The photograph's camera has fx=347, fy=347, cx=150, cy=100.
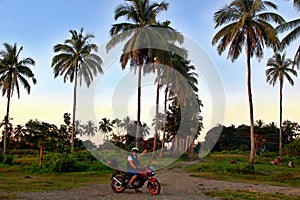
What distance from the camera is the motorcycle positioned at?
33.7 ft

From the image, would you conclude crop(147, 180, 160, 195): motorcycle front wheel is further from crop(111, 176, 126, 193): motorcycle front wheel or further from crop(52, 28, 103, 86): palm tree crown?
crop(52, 28, 103, 86): palm tree crown

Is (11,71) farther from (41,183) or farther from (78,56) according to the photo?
(41,183)

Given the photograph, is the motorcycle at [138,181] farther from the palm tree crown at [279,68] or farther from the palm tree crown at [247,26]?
the palm tree crown at [279,68]

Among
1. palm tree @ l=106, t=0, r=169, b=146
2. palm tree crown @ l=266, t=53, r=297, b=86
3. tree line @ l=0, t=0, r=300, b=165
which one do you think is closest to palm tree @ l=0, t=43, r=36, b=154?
tree line @ l=0, t=0, r=300, b=165

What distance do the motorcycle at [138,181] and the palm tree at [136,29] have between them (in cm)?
1512

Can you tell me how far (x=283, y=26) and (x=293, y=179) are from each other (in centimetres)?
987

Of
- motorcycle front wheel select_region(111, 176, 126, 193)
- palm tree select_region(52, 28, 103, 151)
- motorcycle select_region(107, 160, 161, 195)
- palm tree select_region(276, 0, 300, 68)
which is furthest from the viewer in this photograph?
palm tree select_region(52, 28, 103, 151)

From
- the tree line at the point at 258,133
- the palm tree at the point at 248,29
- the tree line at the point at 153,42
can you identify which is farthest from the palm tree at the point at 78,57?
the tree line at the point at 258,133

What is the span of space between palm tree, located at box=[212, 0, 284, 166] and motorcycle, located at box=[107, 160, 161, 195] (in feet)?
51.9

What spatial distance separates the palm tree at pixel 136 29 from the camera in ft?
85.1

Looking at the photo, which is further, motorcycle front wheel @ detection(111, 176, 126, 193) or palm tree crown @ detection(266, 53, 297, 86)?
palm tree crown @ detection(266, 53, 297, 86)

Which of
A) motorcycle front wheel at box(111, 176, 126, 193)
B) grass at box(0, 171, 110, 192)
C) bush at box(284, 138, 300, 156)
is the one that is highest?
bush at box(284, 138, 300, 156)

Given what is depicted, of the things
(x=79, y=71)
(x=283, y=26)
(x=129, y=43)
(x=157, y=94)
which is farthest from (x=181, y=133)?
(x=283, y=26)

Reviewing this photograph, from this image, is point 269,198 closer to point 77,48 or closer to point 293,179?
point 293,179
